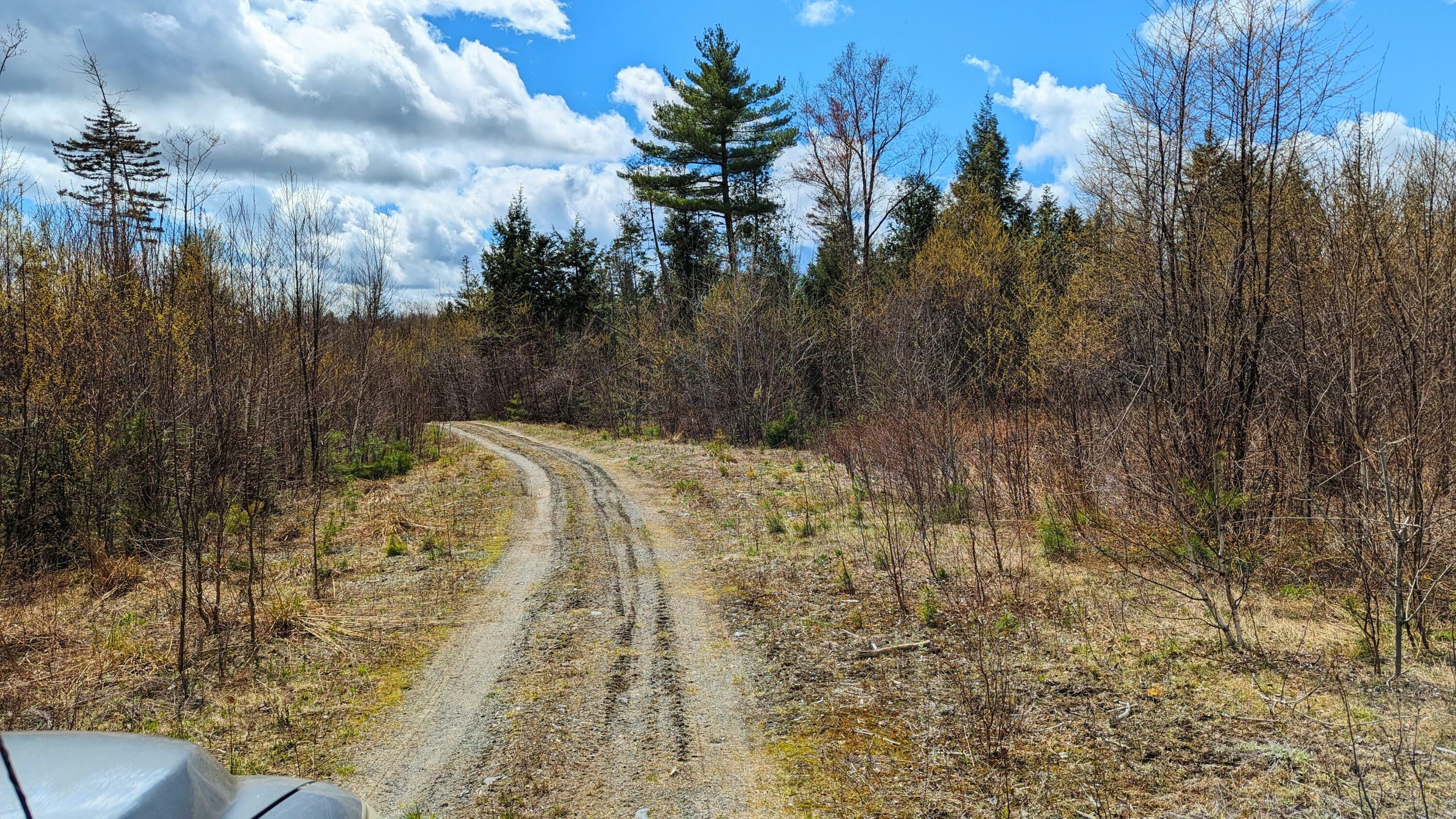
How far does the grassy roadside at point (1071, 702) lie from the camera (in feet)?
13.1

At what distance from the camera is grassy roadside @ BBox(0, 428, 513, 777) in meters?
5.10

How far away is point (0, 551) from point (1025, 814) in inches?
425

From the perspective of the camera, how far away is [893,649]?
627 centimetres

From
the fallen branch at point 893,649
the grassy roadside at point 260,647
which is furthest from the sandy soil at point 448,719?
the fallen branch at point 893,649

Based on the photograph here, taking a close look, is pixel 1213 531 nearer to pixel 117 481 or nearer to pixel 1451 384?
pixel 1451 384

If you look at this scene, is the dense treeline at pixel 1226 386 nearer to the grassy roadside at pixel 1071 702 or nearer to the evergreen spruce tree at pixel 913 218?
the grassy roadside at pixel 1071 702

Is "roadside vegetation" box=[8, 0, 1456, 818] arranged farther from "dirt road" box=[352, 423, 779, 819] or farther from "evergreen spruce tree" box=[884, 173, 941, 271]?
"evergreen spruce tree" box=[884, 173, 941, 271]

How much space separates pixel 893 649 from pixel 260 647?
5.30 metres

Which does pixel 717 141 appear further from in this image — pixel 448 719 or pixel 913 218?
pixel 448 719

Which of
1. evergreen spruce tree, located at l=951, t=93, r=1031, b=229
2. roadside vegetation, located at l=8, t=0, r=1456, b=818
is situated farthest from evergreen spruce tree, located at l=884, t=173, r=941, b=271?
roadside vegetation, located at l=8, t=0, r=1456, b=818

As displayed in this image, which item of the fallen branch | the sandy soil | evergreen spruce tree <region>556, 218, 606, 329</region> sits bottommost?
the sandy soil

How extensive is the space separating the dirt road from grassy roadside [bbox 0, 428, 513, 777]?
1.35ft

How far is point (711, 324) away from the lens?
23.1 metres

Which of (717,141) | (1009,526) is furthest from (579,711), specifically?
(717,141)
